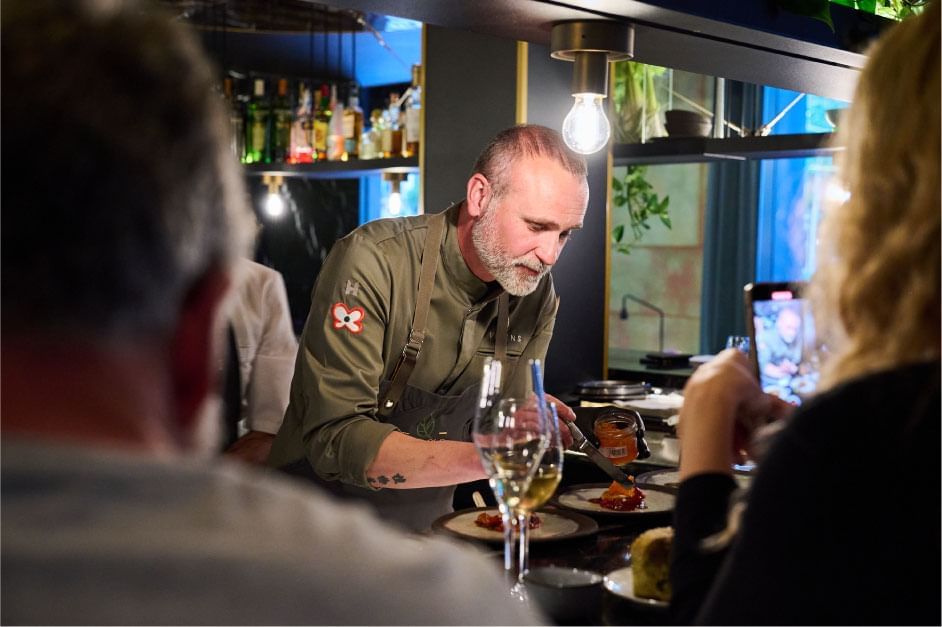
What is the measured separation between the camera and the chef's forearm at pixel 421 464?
87.1 inches

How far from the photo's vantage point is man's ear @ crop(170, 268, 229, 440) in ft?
2.22

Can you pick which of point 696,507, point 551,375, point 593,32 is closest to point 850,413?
point 696,507

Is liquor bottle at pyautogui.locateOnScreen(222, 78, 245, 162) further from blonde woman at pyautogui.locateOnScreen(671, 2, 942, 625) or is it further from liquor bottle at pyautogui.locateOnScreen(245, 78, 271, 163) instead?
blonde woman at pyautogui.locateOnScreen(671, 2, 942, 625)

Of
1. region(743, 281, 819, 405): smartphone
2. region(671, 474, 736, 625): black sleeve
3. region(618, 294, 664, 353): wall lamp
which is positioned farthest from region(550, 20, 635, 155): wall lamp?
region(618, 294, 664, 353): wall lamp

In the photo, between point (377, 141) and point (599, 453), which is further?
point (377, 141)

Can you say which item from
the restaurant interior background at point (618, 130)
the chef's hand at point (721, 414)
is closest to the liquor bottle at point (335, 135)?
the restaurant interior background at point (618, 130)

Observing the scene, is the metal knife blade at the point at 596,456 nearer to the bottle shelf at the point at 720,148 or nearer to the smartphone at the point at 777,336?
the smartphone at the point at 777,336

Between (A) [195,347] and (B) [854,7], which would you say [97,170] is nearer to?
(A) [195,347]

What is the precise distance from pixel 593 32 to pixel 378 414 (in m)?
1.03

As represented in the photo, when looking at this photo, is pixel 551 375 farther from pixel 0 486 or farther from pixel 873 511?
pixel 0 486

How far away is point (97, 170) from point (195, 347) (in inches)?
4.9

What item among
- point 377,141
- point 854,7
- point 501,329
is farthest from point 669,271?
point 501,329

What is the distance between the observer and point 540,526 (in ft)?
6.71

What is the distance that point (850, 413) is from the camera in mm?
974
